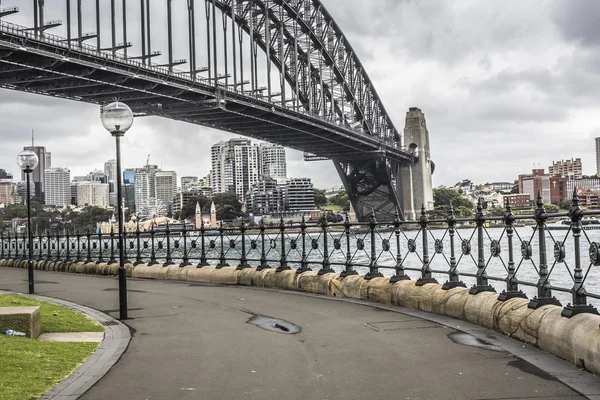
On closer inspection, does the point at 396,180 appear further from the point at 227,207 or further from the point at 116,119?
the point at 116,119

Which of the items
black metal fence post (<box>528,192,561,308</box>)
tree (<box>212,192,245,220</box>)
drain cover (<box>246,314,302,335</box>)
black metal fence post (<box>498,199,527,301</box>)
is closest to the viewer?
black metal fence post (<box>528,192,561,308</box>)

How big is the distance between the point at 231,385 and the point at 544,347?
10.6ft

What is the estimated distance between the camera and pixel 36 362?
6922mm

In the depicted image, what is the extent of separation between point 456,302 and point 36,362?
546cm

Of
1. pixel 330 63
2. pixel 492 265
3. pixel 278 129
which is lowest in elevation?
pixel 492 265

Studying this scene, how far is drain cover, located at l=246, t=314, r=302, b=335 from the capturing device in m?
9.55

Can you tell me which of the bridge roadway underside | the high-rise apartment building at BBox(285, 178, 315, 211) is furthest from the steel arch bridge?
the high-rise apartment building at BBox(285, 178, 315, 211)

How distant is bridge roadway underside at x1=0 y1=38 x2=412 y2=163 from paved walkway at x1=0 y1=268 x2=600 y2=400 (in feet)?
106

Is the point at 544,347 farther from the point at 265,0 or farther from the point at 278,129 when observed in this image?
the point at 265,0

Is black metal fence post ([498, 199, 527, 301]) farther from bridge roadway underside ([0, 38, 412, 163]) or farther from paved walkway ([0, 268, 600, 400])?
bridge roadway underside ([0, 38, 412, 163])

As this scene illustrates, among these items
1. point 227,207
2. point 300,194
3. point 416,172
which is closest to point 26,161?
point 416,172

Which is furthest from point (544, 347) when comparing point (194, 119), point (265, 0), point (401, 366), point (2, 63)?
point (265, 0)

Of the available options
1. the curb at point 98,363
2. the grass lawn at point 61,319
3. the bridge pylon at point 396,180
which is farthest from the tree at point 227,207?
the curb at point 98,363

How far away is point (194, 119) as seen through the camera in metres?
63.5
